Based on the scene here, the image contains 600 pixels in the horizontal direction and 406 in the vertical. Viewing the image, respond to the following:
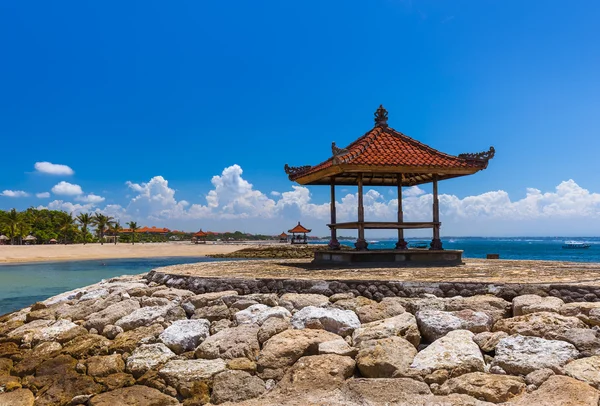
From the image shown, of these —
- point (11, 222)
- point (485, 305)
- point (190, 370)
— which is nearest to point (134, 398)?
point (190, 370)

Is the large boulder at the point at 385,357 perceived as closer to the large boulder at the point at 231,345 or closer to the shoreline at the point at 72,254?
the large boulder at the point at 231,345

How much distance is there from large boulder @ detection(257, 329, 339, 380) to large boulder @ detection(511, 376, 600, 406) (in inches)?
87.9

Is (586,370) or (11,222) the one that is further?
(11,222)

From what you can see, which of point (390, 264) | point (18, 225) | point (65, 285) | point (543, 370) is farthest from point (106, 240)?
point (543, 370)

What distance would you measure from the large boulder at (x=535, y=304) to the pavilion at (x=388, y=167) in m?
4.83

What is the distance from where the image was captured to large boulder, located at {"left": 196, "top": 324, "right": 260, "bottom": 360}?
5.80 m

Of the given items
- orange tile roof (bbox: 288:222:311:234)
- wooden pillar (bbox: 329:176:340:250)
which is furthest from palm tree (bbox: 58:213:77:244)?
wooden pillar (bbox: 329:176:340:250)

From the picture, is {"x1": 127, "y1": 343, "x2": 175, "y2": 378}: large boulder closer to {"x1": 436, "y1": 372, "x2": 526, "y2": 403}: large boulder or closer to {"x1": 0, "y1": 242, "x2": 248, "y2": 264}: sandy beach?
{"x1": 436, "y1": 372, "x2": 526, "y2": 403}: large boulder

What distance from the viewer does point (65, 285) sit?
24.6m

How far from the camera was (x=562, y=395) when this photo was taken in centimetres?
443

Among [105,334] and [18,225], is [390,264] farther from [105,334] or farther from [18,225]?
[18,225]

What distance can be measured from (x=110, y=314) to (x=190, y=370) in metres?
2.35

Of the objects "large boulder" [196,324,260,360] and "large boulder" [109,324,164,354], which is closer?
"large boulder" [196,324,260,360]

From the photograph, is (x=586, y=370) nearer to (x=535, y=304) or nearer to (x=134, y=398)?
(x=535, y=304)
